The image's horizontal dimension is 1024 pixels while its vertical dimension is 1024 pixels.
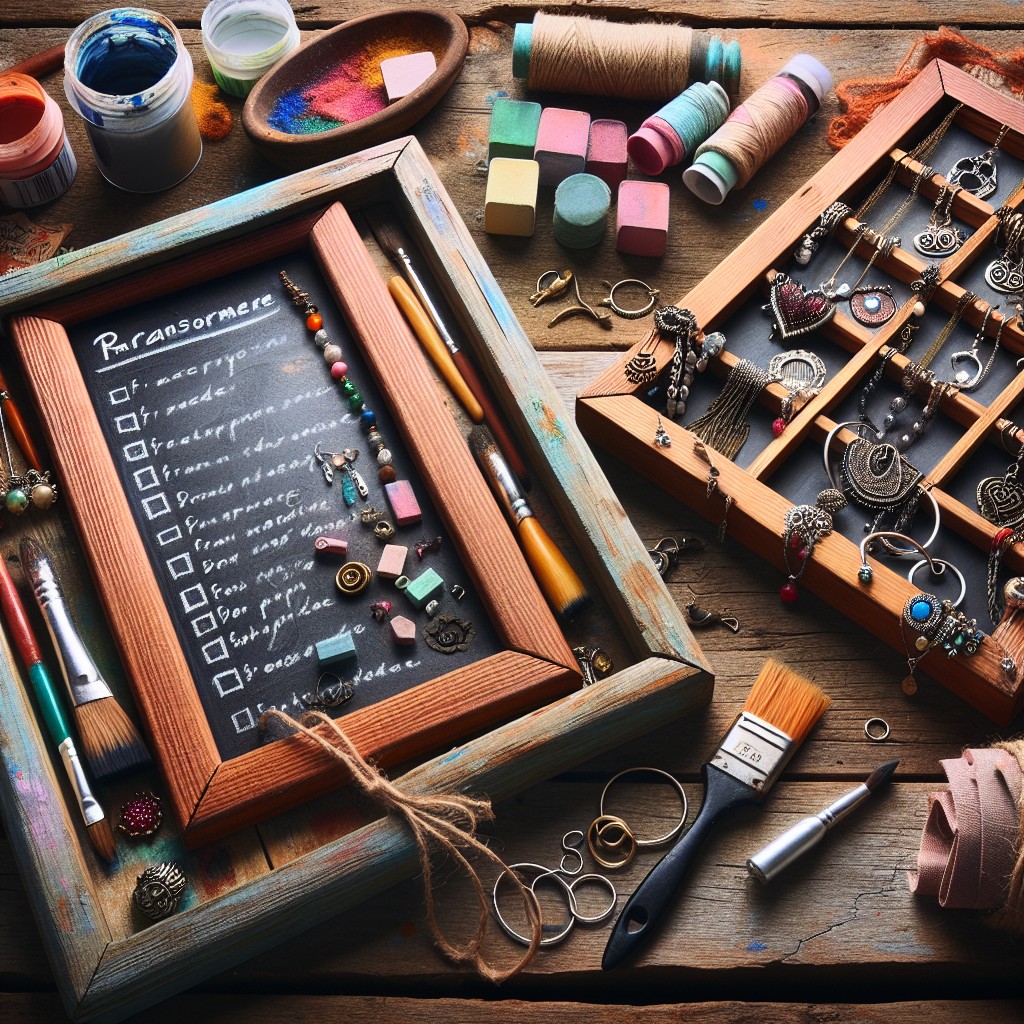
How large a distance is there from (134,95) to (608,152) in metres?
0.59

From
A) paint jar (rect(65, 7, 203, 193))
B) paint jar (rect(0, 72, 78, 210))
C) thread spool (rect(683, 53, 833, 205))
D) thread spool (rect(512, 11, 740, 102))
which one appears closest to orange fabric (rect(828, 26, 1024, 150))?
thread spool (rect(683, 53, 833, 205))

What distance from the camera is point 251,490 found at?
130 centimetres

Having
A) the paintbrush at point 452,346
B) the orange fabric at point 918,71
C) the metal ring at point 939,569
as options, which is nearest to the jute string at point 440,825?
the paintbrush at point 452,346

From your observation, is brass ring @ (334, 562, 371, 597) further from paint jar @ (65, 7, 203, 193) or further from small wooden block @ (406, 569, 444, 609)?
paint jar @ (65, 7, 203, 193)

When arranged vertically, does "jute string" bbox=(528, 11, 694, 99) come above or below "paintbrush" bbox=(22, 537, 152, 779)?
above

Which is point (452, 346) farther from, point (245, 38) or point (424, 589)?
point (245, 38)

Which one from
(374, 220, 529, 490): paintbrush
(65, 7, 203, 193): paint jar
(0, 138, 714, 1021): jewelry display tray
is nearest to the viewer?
(0, 138, 714, 1021): jewelry display tray

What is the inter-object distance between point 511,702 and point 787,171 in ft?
2.77

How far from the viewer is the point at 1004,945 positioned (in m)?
1.16

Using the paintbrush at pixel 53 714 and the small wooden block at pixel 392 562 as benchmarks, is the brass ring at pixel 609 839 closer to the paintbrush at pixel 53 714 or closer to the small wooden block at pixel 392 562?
the small wooden block at pixel 392 562

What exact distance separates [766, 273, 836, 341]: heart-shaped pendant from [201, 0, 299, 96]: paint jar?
751mm

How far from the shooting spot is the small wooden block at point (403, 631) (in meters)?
1.22

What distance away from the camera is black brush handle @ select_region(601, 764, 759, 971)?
1.15 m

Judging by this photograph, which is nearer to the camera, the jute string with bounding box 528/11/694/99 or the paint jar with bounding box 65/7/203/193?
the paint jar with bounding box 65/7/203/193
